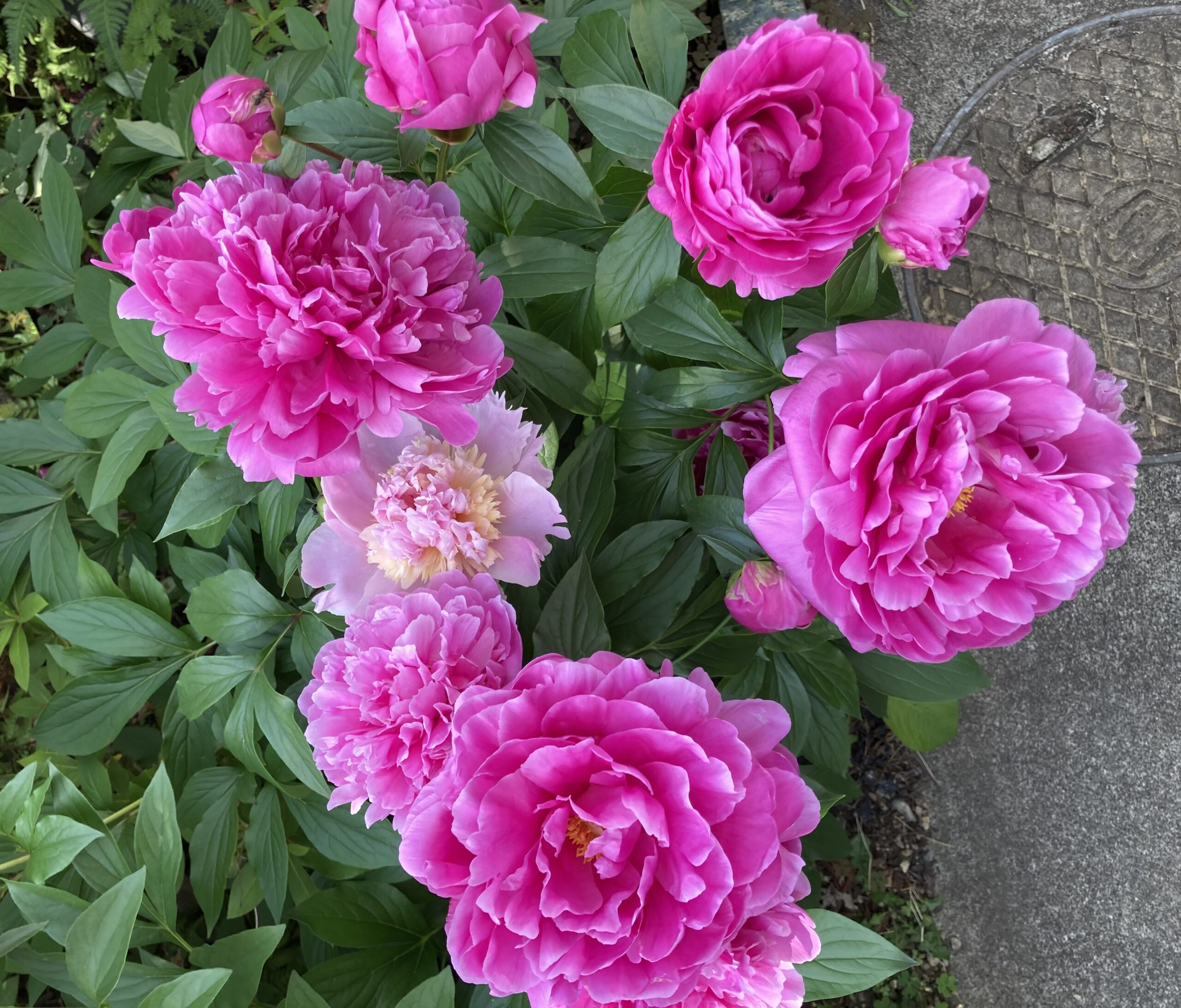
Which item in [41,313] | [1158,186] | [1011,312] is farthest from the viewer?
[41,313]

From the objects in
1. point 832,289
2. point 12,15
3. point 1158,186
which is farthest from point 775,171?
point 12,15

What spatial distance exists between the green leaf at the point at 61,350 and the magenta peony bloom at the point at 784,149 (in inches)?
45.1

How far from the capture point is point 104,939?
0.73 metres

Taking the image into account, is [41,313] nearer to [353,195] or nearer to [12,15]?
[12,15]

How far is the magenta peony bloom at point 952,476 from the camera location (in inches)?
24.2

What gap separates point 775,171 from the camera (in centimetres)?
66

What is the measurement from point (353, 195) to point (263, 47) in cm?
148

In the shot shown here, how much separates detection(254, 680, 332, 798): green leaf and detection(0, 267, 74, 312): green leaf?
31.0 inches

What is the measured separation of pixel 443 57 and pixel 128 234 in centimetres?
34

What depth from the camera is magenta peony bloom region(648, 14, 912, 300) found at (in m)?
0.63

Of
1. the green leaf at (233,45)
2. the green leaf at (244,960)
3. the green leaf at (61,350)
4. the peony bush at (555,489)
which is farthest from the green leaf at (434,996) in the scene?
the green leaf at (233,45)

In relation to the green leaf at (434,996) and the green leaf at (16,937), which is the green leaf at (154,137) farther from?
the green leaf at (434,996)

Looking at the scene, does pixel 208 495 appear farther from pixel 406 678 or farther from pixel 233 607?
pixel 406 678

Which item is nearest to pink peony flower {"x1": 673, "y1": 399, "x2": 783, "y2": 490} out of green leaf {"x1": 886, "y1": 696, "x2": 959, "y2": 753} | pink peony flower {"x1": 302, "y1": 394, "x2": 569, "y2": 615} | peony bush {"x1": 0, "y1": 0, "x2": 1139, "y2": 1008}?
peony bush {"x1": 0, "y1": 0, "x2": 1139, "y2": 1008}
